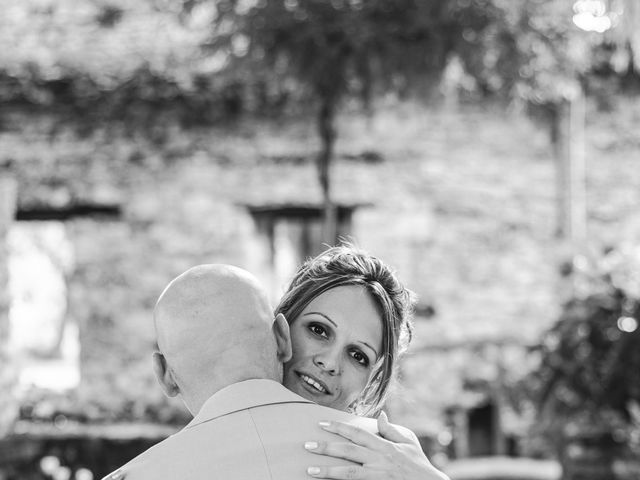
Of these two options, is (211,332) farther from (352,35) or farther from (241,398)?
(352,35)

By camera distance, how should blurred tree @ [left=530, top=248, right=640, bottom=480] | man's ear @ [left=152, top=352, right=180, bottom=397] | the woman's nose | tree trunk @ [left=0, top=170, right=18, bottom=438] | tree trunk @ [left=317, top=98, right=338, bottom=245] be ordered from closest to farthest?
1. man's ear @ [left=152, top=352, right=180, bottom=397]
2. the woman's nose
3. tree trunk @ [left=0, top=170, right=18, bottom=438]
4. blurred tree @ [left=530, top=248, right=640, bottom=480]
5. tree trunk @ [left=317, top=98, right=338, bottom=245]

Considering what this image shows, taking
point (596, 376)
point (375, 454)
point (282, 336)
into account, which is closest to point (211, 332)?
point (282, 336)

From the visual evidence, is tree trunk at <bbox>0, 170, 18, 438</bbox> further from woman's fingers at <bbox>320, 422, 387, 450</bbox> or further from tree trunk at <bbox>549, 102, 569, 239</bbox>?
tree trunk at <bbox>549, 102, 569, 239</bbox>

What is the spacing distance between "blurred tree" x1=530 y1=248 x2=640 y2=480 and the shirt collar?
4061 mm

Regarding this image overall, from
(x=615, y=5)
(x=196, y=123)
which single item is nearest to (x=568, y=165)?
(x=196, y=123)

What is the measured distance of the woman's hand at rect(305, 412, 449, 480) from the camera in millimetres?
1673

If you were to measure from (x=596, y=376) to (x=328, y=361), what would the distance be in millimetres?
3791

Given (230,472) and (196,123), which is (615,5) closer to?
(230,472)

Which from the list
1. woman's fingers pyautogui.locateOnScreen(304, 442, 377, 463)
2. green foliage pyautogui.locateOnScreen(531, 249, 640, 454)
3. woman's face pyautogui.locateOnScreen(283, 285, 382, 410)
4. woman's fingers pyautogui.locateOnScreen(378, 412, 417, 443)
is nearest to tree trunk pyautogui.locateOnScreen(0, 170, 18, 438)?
green foliage pyautogui.locateOnScreen(531, 249, 640, 454)

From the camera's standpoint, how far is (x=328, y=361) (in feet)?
7.00

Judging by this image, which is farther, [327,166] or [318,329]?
[327,166]

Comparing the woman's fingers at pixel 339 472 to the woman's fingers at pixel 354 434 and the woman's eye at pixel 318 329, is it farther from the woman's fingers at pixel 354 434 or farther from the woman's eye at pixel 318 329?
the woman's eye at pixel 318 329

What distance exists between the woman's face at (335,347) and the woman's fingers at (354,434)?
347 millimetres

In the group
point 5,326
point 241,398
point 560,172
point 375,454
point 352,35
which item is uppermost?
point 352,35
